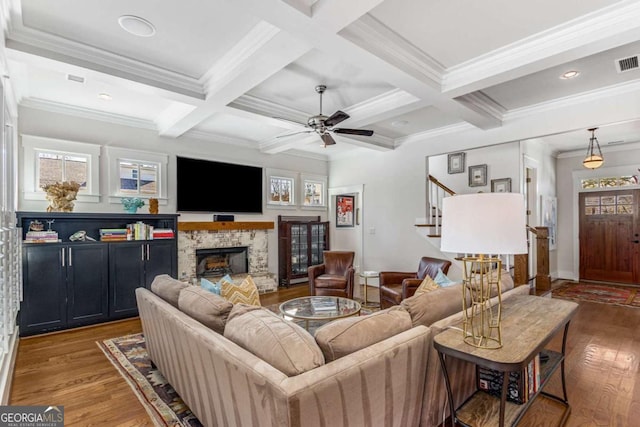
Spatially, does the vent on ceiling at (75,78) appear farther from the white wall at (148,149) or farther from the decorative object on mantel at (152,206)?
the decorative object on mantel at (152,206)

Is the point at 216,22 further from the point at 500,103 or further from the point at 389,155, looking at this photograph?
the point at 389,155

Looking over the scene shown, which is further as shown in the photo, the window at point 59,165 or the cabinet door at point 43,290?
the window at point 59,165

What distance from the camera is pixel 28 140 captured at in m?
4.04

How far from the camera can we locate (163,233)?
4676 millimetres

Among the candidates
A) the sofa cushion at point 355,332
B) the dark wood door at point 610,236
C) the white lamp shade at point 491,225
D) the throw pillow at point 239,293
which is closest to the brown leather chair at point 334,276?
the throw pillow at point 239,293

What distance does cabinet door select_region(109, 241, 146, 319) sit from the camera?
4.21 metres

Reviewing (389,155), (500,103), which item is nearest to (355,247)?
(389,155)

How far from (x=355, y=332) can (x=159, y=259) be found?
390 centimetres

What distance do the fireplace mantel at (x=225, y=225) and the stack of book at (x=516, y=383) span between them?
4.55 m

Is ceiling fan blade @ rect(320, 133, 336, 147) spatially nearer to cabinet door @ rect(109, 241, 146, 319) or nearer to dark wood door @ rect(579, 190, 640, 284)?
cabinet door @ rect(109, 241, 146, 319)

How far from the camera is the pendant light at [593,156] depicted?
5.51 m

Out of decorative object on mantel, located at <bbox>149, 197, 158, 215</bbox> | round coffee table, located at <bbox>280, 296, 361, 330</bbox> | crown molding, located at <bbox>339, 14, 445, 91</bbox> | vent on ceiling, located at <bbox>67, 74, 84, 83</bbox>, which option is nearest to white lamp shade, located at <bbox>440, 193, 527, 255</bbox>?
crown molding, located at <bbox>339, 14, 445, 91</bbox>

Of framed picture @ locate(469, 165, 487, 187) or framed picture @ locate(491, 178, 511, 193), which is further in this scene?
framed picture @ locate(469, 165, 487, 187)

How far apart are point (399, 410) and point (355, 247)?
528 centimetres
